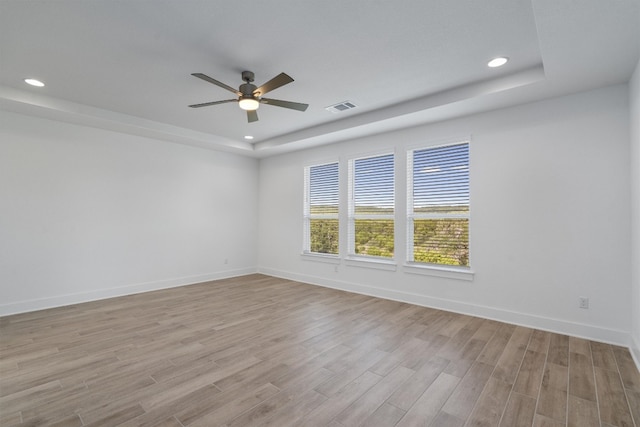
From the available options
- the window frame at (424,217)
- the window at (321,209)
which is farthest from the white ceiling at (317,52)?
the window at (321,209)

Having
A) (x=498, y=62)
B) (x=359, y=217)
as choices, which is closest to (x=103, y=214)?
(x=359, y=217)

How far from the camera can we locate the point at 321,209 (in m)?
6.05

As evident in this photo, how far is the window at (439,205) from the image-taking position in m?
4.22

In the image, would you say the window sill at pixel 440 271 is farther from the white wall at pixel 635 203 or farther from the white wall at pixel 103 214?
the white wall at pixel 103 214

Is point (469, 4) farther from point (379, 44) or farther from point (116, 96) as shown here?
point (116, 96)

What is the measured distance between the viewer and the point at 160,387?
2.26 metres

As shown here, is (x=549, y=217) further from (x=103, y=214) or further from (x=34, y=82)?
(x=103, y=214)

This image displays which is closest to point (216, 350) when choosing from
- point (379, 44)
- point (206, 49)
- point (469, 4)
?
point (206, 49)

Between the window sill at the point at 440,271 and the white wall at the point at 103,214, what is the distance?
13.2 ft

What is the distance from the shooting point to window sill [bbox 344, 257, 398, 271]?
485 centimetres

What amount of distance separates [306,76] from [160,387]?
10.7 ft

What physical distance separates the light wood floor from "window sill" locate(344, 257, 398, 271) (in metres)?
0.92

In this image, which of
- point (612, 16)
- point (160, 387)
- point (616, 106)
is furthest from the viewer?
point (616, 106)

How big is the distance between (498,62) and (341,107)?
6.50ft
